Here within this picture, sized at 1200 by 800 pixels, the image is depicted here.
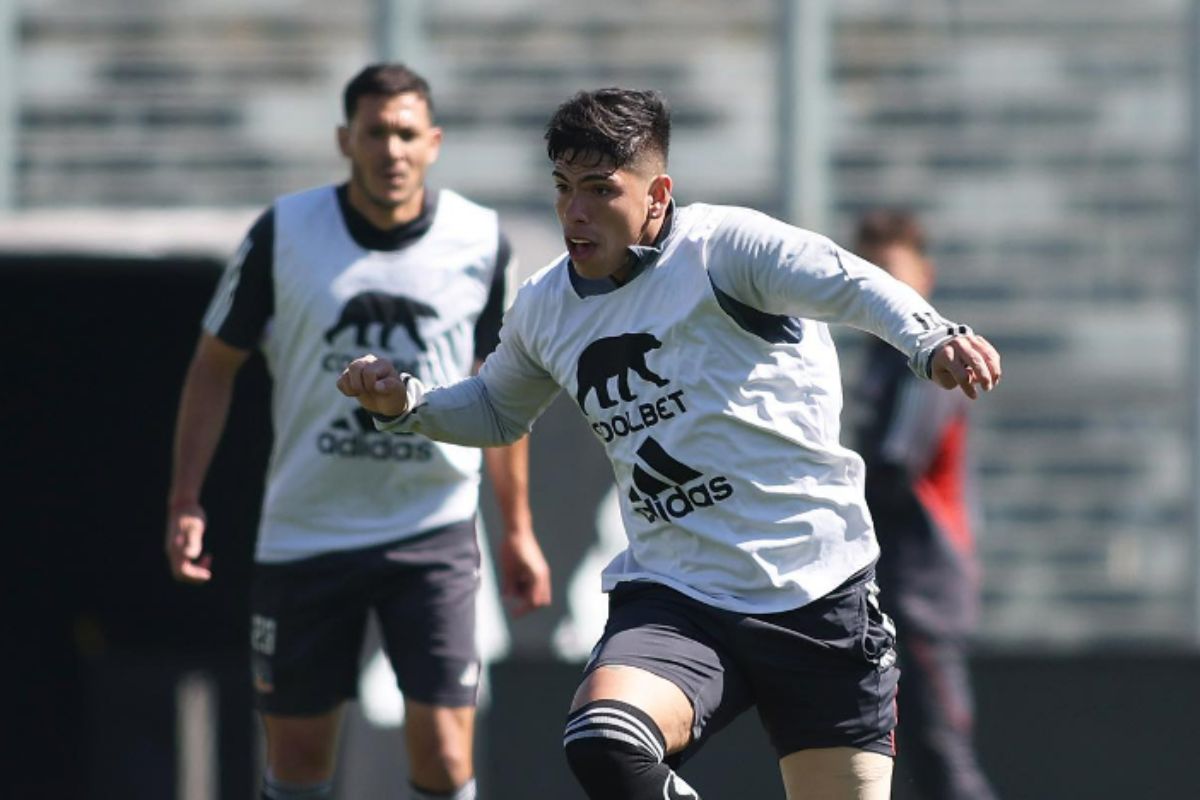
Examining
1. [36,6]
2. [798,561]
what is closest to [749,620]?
[798,561]

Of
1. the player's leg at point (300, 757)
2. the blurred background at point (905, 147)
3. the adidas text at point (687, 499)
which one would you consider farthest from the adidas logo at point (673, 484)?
the blurred background at point (905, 147)

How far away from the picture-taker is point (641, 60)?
428 inches

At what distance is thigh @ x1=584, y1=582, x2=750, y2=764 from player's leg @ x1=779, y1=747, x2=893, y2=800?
178mm

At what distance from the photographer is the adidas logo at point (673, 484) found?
479 centimetres

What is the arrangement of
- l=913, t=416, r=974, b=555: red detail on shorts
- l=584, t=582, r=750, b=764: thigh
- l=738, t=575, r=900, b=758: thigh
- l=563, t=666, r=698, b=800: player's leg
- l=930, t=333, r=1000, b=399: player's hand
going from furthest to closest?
l=913, t=416, r=974, b=555: red detail on shorts → l=738, t=575, r=900, b=758: thigh → l=584, t=582, r=750, b=764: thigh → l=563, t=666, r=698, b=800: player's leg → l=930, t=333, r=1000, b=399: player's hand

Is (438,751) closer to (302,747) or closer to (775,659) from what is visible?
(302,747)

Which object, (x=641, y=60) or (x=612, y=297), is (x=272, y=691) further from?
(x=641, y=60)

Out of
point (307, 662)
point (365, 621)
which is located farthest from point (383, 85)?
point (307, 662)

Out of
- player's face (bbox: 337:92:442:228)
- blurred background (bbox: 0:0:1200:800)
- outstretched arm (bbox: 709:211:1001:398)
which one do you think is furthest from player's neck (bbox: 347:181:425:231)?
blurred background (bbox: 0:0:1200:800)

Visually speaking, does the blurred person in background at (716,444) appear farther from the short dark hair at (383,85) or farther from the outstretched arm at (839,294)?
the short dark hair at (383,85)

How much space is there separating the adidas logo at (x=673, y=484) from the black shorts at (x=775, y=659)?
0.19 metres

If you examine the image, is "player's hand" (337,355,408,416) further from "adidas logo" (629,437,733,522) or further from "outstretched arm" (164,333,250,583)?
"outstretched arm" (164,333,250,583)

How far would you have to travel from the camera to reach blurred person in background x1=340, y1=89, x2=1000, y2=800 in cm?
473

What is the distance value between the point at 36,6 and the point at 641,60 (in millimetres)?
2735
